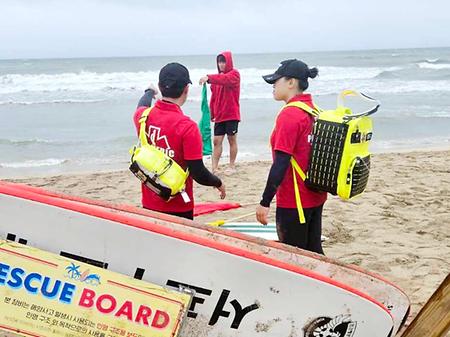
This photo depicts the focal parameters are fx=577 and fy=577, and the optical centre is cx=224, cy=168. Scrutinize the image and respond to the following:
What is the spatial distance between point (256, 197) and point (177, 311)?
454 centimetres

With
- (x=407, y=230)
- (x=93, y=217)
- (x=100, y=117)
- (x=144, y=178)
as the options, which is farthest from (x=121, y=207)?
(x=100, y=117)

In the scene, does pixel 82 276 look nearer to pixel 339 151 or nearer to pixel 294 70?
pixel 339 151

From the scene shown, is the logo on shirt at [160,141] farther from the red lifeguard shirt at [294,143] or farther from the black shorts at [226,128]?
the black shorts at [226,128]

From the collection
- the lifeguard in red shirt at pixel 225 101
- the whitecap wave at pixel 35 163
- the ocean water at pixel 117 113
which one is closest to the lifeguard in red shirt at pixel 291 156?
the lifeguard in red shirt at pixel 225 101

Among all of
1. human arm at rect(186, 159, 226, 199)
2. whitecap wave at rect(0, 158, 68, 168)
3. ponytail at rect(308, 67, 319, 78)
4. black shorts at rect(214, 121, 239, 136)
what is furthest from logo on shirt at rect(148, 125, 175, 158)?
whitecap wave at rect(0, 158, 68, 168)

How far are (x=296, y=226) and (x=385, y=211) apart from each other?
3.08 metres

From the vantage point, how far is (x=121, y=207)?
3268 mm

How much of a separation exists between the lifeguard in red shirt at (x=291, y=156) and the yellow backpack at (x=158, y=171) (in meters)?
0.52

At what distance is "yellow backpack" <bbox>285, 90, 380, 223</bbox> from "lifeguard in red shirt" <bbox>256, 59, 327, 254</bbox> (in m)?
0.07

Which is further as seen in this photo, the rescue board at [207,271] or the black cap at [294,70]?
the black cap at [294,70]

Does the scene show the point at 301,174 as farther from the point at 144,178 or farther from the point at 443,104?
the point at 443,104

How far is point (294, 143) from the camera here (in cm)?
333

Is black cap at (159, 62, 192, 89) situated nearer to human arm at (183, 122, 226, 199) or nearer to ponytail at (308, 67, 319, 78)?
human arm at (183, 122, 226, 199)

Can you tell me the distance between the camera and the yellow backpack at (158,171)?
3.34m
